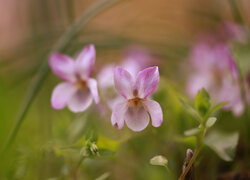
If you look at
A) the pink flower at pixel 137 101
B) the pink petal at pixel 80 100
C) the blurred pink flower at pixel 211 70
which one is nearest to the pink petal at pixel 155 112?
the pink flower at pixel 137 101

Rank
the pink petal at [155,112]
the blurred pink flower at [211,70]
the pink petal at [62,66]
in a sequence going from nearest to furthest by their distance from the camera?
the pink petal at [155,112]
the pink petal at [62,66]
the blurred pink flower at [211,70]

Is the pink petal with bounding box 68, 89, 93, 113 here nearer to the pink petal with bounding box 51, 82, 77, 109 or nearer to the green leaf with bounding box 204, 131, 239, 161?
the pink petal with bounding box 51, 82, 77, 109

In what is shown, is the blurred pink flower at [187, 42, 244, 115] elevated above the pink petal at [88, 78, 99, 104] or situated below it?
below

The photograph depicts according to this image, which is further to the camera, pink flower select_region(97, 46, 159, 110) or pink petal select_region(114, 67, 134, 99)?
pink flower select_region(97, 46, 159, 110)

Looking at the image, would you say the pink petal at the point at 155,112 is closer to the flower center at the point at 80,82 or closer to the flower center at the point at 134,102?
the flower center at the point at 134,102

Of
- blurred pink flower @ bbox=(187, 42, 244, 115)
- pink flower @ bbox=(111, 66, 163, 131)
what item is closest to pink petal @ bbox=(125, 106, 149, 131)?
pink flower @ bbox=(111, 66, 163, 131)

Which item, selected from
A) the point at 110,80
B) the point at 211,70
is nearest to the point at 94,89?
the point at 110,80

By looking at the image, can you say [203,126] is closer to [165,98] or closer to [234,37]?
[165,98]
